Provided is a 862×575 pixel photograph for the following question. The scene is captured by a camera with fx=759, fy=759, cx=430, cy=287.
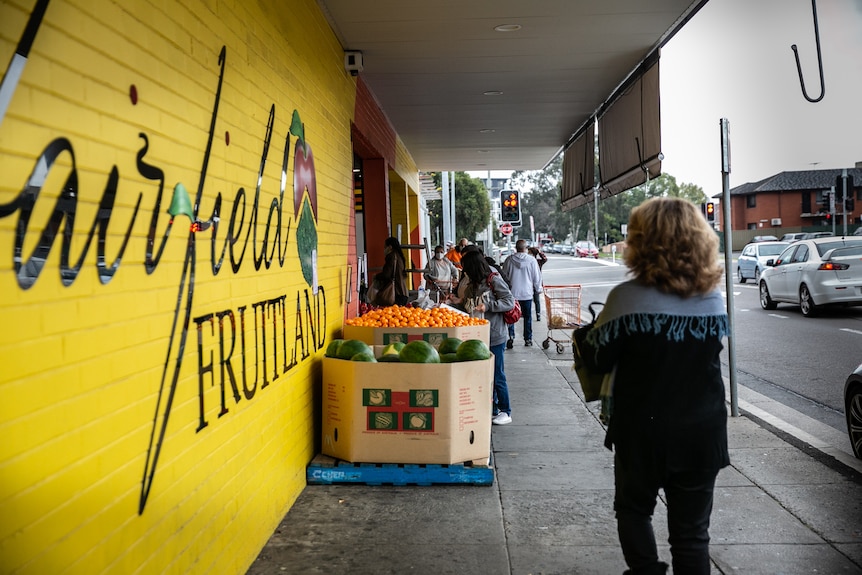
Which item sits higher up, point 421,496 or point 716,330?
point 716,330

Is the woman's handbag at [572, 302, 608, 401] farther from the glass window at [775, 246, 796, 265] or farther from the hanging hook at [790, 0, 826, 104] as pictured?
the glass window at [775, 246, 796, 265]

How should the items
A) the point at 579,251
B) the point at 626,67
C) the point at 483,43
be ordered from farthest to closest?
the point at 579,251 < the point at 626,67 < the point at 483,43

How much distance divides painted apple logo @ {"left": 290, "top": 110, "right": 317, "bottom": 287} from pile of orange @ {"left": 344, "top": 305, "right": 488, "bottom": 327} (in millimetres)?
1304

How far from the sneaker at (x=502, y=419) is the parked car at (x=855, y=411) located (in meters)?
2.96

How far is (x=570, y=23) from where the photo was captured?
23.1 feet

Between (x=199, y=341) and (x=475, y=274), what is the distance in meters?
4.50

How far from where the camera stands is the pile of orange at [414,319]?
7.28 metres

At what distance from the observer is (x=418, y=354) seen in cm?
563

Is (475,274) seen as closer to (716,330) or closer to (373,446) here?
(373,446)

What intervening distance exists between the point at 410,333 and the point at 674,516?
4.05 m

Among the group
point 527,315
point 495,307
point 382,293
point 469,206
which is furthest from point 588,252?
point 495,307

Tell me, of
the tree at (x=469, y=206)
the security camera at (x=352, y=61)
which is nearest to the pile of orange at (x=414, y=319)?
the security camera at (x=352, y=61)

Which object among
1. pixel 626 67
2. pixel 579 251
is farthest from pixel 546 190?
pixel 626 67

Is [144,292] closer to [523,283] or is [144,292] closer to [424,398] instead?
[424,398]
